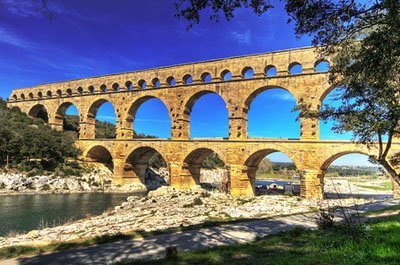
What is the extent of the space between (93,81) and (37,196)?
A: 1546 centimetres

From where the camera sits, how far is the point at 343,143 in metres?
23.2

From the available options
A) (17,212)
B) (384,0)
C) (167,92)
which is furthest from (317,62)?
(17,212)

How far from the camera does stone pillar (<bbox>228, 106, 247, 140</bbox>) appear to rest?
2777 cm

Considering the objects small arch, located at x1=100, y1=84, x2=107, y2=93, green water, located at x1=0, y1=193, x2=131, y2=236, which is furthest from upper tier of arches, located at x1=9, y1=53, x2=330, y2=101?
green water, located at x1=0, y1=193, x2=131, y2=236

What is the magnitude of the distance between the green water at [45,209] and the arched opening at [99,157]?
835 cm

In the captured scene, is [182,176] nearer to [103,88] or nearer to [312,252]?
[103,88]

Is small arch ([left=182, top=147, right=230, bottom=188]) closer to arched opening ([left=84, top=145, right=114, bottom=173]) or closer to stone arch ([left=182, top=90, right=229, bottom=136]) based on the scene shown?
stone arch ([left=182, top=90, right=229, bottom=136])

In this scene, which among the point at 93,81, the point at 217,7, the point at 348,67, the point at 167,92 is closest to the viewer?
the point at 217,7

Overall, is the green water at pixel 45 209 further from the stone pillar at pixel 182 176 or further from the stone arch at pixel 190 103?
the stone arch at pixel 190 103

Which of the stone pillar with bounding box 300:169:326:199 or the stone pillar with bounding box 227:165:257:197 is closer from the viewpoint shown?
the stone pillar with bounding box 300:169:326:199

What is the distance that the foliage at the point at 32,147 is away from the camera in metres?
31.7

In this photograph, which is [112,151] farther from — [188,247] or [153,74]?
[188,247]

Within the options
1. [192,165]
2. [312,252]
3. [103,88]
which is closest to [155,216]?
[312,252]

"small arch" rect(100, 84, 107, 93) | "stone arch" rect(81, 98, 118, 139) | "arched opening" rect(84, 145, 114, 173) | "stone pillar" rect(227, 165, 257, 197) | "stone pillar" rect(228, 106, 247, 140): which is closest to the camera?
"stone pillar" rect(227, 165, 257, 197)
